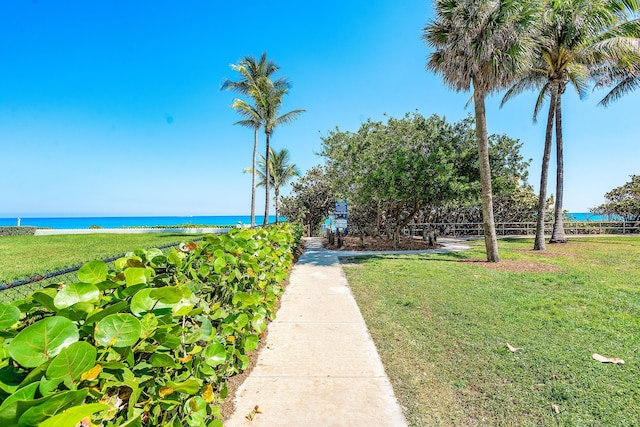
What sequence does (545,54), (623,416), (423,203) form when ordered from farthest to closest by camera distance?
(423,203)
(545,54)
(623,416)

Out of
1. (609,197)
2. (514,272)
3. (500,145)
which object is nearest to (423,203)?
(500,145)

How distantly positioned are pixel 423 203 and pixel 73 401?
42.6 ft

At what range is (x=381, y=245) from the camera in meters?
14.1

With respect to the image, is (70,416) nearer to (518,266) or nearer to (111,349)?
(111,349)

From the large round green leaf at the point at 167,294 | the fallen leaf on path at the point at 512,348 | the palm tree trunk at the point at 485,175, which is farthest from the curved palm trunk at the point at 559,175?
the large round green leaf at the point at 167,294

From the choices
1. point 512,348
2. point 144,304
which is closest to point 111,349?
point 144,304

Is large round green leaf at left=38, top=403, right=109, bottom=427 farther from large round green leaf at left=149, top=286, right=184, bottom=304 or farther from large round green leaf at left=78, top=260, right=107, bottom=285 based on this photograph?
large round green leaf at left=78, top=260, right=107, bottom=285

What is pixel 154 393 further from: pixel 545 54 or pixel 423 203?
pixel 545 54

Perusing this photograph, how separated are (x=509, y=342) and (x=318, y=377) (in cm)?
237

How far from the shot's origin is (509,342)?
3.65 m

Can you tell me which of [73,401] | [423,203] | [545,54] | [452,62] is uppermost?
[545,54]

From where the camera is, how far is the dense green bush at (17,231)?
65.1 feet

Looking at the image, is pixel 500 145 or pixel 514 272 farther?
pixel 500 145

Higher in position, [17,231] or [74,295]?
[74,295]
